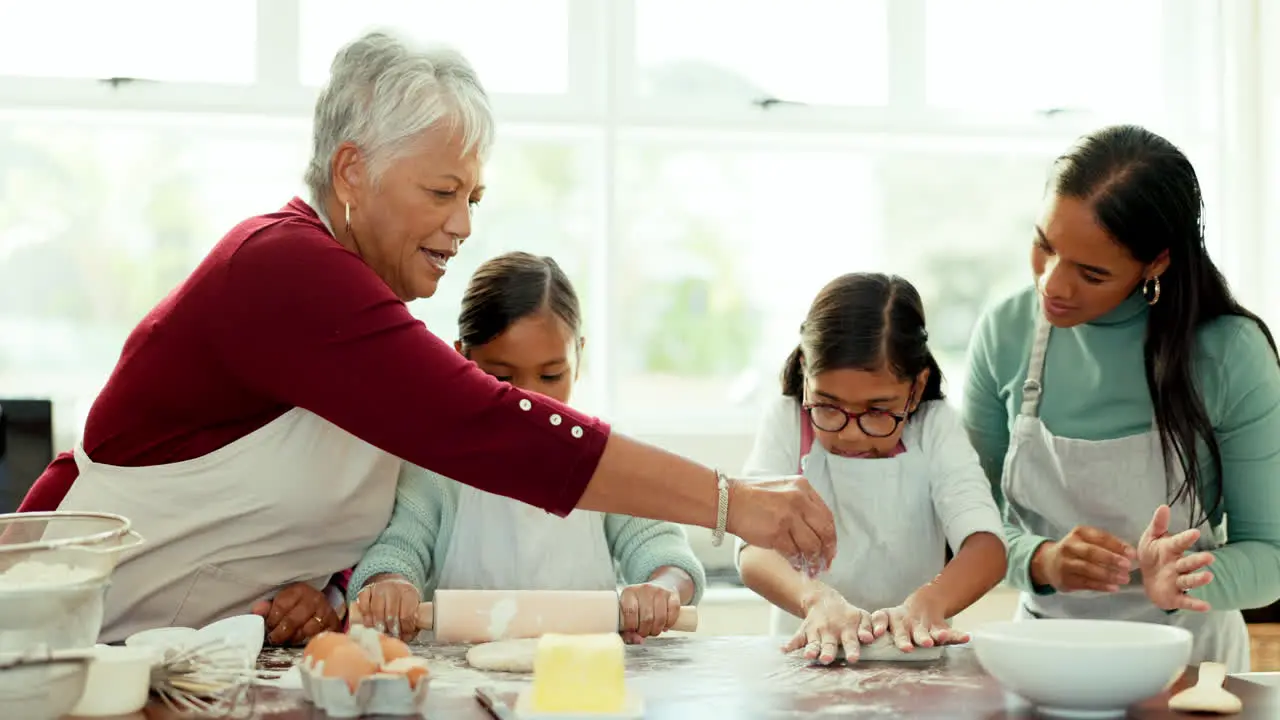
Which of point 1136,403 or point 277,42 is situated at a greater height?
point 277,42

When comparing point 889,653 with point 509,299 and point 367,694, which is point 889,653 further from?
point 509,299

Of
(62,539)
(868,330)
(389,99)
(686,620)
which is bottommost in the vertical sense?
(686,620)

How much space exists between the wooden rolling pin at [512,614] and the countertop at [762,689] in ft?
0.10

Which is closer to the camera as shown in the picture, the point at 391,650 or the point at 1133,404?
the point at 391,650

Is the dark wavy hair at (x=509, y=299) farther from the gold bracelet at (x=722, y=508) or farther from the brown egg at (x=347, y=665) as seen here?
the brown egg at (x=347, y=665)

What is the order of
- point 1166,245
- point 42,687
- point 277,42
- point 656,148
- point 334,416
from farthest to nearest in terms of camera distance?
point 656,148 → point 277,42 → point 1166,245 → point 334,416 → point 42,687

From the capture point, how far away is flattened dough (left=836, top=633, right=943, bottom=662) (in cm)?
161

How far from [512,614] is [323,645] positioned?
39 cm

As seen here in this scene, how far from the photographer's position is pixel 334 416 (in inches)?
61.5

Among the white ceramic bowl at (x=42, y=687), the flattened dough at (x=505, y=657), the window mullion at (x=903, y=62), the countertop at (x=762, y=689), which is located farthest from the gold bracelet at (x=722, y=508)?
the window mullion at (x=903, y=62)

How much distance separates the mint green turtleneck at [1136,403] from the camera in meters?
1.99

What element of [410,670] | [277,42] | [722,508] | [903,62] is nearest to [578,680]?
[410,670]

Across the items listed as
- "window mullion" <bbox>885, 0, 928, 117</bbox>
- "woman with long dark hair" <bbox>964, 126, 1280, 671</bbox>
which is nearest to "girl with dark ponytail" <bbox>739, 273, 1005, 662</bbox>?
"woman with long dark hair" <bbox>964, 126, 1280, 671</bbox>

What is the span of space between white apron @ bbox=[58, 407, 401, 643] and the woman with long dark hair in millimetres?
1029
